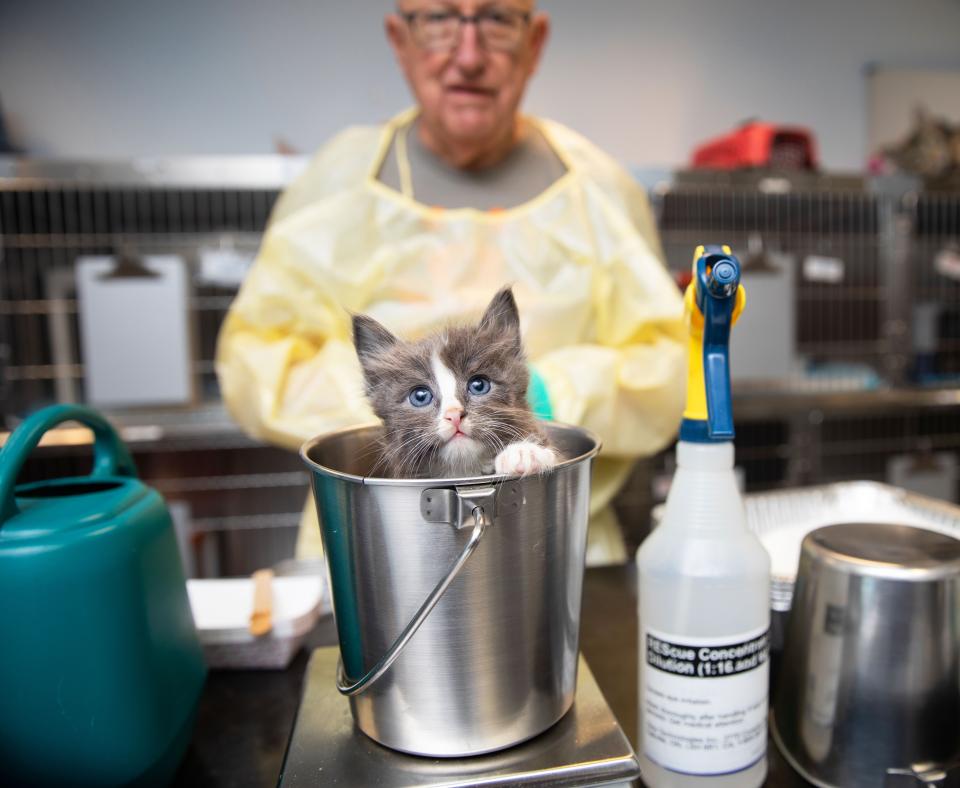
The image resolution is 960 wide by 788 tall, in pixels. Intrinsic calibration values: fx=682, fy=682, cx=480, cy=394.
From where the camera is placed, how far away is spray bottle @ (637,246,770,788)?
427mm

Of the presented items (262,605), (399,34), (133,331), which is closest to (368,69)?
(133,331)

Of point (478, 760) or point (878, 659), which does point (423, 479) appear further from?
point (878, 659)

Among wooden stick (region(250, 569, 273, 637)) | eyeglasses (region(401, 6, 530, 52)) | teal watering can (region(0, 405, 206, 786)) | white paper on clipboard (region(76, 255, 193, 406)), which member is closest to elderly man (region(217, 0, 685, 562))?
eyeglasses (region(401, 6, 530, 52))

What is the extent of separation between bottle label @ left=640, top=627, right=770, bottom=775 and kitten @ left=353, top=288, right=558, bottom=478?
0.16 metres

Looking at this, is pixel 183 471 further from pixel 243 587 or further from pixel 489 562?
pixel 489 562

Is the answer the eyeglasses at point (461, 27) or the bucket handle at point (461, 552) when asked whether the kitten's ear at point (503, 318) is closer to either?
the bucket handle at point (461, 552)

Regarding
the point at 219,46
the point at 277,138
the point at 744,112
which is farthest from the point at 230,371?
the point at 744,112

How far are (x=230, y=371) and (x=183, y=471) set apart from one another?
0.93 meters

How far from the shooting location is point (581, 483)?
420mm

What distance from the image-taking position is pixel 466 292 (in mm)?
1090

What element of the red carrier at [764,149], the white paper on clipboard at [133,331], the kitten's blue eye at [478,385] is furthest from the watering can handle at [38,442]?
the red carrier at [764,149]

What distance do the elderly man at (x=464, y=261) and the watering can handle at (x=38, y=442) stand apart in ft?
1.41

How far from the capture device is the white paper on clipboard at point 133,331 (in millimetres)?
Result: 1894

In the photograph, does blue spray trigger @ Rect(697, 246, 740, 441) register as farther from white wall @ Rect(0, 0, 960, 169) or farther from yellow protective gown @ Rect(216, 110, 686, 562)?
white wall @ Rect(0, 0, 960, 169)
